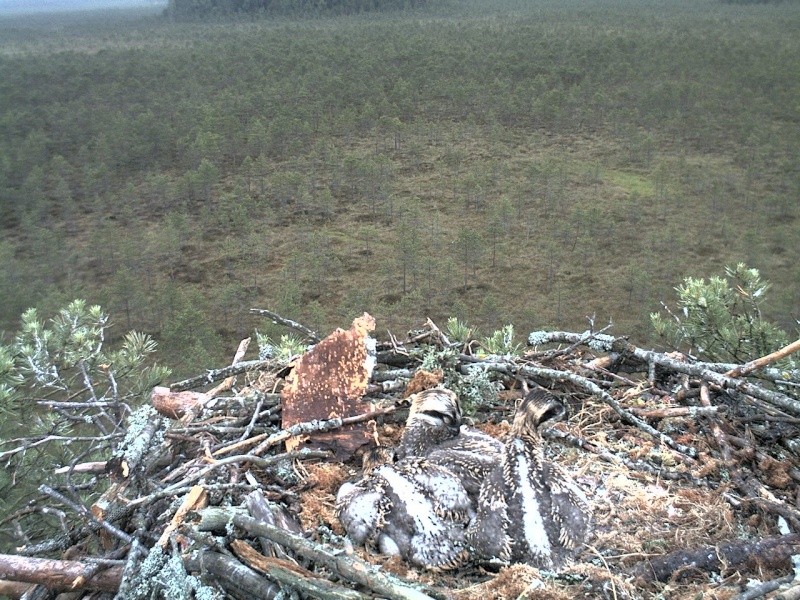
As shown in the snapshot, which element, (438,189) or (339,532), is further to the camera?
(438,189)

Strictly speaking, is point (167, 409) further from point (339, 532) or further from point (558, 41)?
point (558, 41)

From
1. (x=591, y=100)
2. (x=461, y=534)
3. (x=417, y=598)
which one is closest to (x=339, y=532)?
(x=461, y=534)

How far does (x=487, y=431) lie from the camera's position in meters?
3.57

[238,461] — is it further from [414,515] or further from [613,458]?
[613,458]

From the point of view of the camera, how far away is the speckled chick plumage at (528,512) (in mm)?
2693

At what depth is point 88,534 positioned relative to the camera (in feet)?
9.72

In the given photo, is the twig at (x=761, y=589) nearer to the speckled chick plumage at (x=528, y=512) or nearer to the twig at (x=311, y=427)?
the speckled chick plumage at (x=528, y=512)

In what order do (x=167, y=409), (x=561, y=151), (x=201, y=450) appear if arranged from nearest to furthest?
(x=201, y=450), (x=167, y=409), (x=561, y=151)

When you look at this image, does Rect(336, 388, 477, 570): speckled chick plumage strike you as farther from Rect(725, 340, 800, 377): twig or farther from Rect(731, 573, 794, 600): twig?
Rect(725, 340, 800, 377): twig

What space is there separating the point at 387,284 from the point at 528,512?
19.0 m

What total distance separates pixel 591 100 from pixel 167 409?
37.8 m

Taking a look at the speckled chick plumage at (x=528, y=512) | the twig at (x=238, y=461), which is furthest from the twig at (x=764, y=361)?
the twig at (x=238, y=461)

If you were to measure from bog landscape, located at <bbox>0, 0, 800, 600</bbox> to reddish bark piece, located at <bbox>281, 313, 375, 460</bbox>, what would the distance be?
0.7 inches

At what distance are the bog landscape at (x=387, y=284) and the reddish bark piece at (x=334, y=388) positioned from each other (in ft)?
0.06
